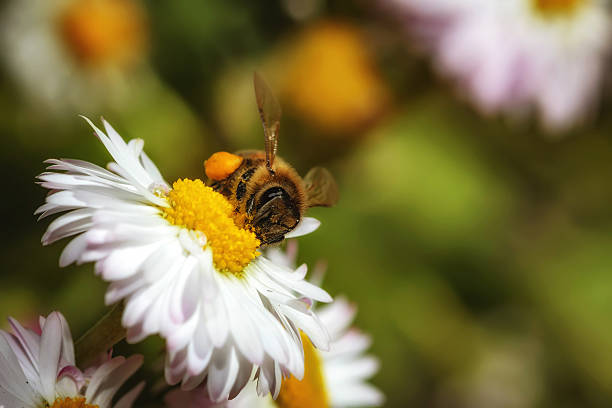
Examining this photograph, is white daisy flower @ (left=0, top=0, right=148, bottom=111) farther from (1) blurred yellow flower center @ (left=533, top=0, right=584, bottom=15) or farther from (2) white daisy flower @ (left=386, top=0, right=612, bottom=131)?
(1) blurred yellow flower center @ (left=533, top=0, right=584, bottom=15)

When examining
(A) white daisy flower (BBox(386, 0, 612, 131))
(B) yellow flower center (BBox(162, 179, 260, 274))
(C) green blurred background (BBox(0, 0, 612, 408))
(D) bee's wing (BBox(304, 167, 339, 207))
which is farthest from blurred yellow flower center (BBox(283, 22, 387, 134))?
(B) yellow flower center (BBox(162, 179, 260, 274))

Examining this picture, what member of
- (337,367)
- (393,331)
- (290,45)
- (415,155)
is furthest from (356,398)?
(415,155)

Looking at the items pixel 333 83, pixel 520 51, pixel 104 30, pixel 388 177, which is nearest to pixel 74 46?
pixel 104 30

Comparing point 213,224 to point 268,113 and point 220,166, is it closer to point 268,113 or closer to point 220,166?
point 220,166

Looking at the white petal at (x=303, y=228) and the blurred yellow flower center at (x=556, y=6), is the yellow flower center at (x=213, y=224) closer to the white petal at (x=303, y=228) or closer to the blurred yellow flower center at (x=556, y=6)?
the white petal at (x=303, y=228)

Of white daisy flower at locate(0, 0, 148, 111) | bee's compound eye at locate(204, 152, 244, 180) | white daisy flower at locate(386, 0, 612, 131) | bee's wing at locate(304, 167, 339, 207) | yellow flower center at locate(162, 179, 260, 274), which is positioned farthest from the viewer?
white daisy flower at locate(0, 0, 148, 111)

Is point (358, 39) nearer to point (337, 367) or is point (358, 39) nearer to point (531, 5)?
point (531, 5)
